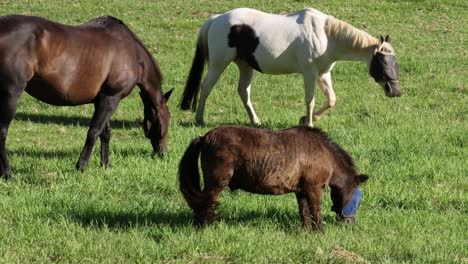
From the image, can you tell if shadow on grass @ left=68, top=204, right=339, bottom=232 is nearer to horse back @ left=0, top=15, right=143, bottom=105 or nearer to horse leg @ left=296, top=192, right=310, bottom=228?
horse leg @ left=296, top=192, right=310, bottom=228

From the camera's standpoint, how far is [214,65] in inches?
497

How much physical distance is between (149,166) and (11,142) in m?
2.58

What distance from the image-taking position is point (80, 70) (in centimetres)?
862

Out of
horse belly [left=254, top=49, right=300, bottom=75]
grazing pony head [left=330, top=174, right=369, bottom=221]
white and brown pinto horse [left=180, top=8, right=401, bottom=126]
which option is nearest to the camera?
grazing pony head [left=330, top=174, right=369, bottom=221]

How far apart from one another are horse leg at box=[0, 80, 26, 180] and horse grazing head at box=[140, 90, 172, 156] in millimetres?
1879

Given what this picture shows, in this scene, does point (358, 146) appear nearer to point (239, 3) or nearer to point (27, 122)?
point (27, 122)

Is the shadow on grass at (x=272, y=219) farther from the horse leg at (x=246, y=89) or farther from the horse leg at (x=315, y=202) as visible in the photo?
the horse leg at (x=246, y=89)

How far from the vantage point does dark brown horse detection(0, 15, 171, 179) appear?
8.03 meters

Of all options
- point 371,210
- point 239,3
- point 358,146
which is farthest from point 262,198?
point 239,3

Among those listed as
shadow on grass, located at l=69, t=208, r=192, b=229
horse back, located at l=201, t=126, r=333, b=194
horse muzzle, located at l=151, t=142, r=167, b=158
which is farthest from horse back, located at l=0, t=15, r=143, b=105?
horse back, located at l=201, t=126, r=333, b=194

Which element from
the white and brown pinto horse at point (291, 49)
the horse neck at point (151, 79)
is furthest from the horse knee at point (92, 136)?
the white and brown pinto horse at point (291, 49)

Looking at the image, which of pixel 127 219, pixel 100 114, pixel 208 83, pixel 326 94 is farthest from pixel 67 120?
pixel 127 219

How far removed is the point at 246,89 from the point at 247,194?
16.7ft

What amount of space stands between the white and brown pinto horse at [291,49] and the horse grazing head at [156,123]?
257cm
